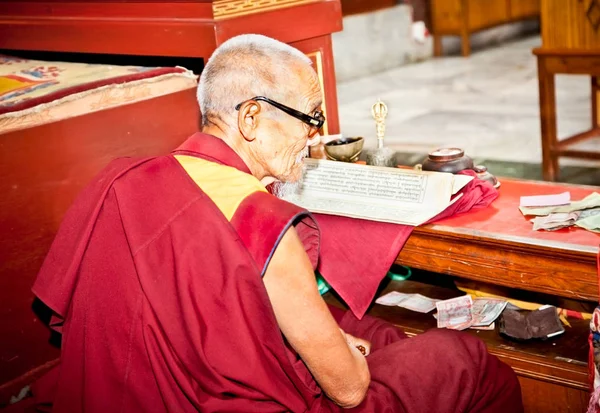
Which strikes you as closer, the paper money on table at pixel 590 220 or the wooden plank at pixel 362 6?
the paper money on table at pixel 590 220

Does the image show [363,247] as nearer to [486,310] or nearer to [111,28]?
[486,310]

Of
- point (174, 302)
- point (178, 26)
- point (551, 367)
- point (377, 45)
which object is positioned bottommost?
point (551, 367)

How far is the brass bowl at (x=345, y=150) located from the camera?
10.3ft

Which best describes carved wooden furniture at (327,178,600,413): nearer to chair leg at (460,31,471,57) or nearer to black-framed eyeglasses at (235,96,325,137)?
black-framed eyeglasses at (235,96,325,137)

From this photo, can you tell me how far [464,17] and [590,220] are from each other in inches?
330

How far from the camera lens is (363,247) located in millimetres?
2814

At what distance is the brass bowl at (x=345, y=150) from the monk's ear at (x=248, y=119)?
1.10 meters

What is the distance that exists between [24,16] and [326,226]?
2189 mm

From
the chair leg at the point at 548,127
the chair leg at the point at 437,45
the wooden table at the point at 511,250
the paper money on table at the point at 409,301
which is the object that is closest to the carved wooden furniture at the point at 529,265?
the wooden table at the point at 511,250

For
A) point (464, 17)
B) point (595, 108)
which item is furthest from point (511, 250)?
point (464, 17)

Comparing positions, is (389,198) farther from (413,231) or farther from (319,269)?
(319,269)

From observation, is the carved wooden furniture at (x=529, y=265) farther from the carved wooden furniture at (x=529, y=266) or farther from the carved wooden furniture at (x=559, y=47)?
the carved wooden furniture at (x=559, y=47)

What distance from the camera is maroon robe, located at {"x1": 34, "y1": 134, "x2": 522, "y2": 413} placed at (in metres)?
1.79

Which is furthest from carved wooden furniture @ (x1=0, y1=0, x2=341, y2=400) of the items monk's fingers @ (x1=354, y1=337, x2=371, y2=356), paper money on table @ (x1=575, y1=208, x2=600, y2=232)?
paper money on table @ (x1=575, y1=208, x2=600, y2=232)
